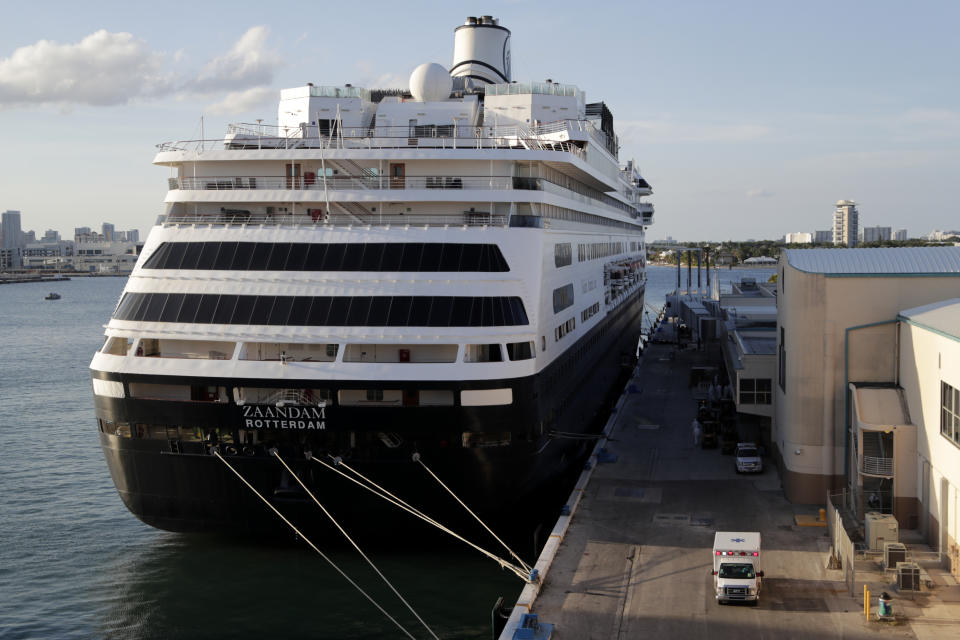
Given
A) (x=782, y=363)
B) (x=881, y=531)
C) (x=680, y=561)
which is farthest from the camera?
(x=782, y=363)

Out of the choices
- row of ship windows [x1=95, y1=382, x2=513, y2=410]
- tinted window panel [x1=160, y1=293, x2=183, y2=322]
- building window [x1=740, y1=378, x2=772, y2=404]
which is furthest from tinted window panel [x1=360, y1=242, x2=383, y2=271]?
building window [x1=740, y1=378, x2=772, y2=404]

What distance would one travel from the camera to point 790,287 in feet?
86.0

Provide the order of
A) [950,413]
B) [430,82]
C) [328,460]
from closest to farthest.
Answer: [950,413] < [328,460] < [430,82]

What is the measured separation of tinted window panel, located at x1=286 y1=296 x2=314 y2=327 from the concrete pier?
809cm

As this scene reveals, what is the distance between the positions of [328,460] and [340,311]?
3.62 meters

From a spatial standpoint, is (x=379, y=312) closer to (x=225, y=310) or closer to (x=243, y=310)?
(x=243, y=310)

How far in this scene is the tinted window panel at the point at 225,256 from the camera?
23.3 m

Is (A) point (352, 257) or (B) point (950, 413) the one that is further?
(A) point (352, 257)

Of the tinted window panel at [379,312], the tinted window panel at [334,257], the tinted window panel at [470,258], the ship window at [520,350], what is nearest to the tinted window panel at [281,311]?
the tinted window panel at [334,257]

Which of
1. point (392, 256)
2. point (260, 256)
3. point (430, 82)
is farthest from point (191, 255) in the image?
point (430, 82)

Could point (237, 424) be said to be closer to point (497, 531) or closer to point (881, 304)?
point (497, 531)

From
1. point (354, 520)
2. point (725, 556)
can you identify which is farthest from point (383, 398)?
point (725, 556)

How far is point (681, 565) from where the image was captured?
20672mm

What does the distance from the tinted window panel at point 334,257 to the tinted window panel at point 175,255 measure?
13.2ft
